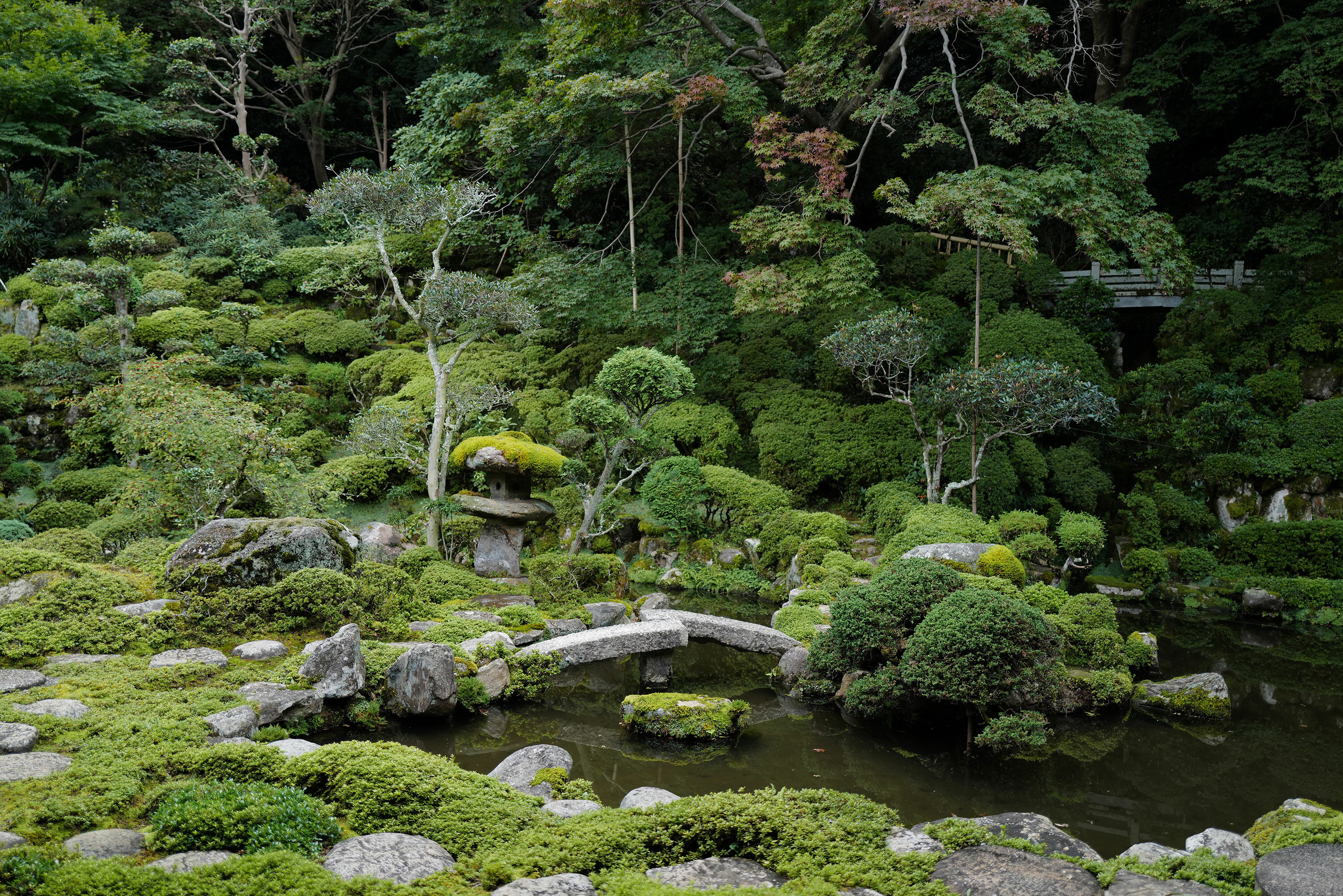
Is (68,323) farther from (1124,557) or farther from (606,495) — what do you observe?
(1124,557)

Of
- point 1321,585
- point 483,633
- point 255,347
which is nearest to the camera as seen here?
point 483,633

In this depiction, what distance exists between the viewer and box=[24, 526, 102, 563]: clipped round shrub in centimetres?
870

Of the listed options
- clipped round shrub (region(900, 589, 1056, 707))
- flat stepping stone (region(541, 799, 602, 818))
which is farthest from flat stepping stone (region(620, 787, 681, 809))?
clipped round shrub (region(900, 589, 1056, 707))

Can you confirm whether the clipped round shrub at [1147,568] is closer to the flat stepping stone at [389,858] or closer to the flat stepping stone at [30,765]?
the flat stepping stone at [389,858]

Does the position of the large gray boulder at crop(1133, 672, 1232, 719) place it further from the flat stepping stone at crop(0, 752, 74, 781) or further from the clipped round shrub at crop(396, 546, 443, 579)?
the flat stepping stone at crop(0, 752, 74, 781)

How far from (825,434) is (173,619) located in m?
10.2

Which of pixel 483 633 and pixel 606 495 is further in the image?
pixel 606 495

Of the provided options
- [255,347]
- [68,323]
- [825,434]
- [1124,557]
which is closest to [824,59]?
[825,434]

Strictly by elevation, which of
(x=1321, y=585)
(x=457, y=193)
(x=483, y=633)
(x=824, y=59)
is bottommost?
(x=1321, y=585)

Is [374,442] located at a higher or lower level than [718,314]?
lower

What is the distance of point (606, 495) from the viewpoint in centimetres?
1180

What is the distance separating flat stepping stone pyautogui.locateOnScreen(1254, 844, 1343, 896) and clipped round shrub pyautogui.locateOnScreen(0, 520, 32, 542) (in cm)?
1220

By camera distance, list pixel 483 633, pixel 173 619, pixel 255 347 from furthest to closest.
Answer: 1. pixel 255 347
2. pixel 483 633
3. pixel 173 619

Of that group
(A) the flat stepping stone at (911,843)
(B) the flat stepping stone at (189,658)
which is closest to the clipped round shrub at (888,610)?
(A) the flat stepping stone at (911,843)
